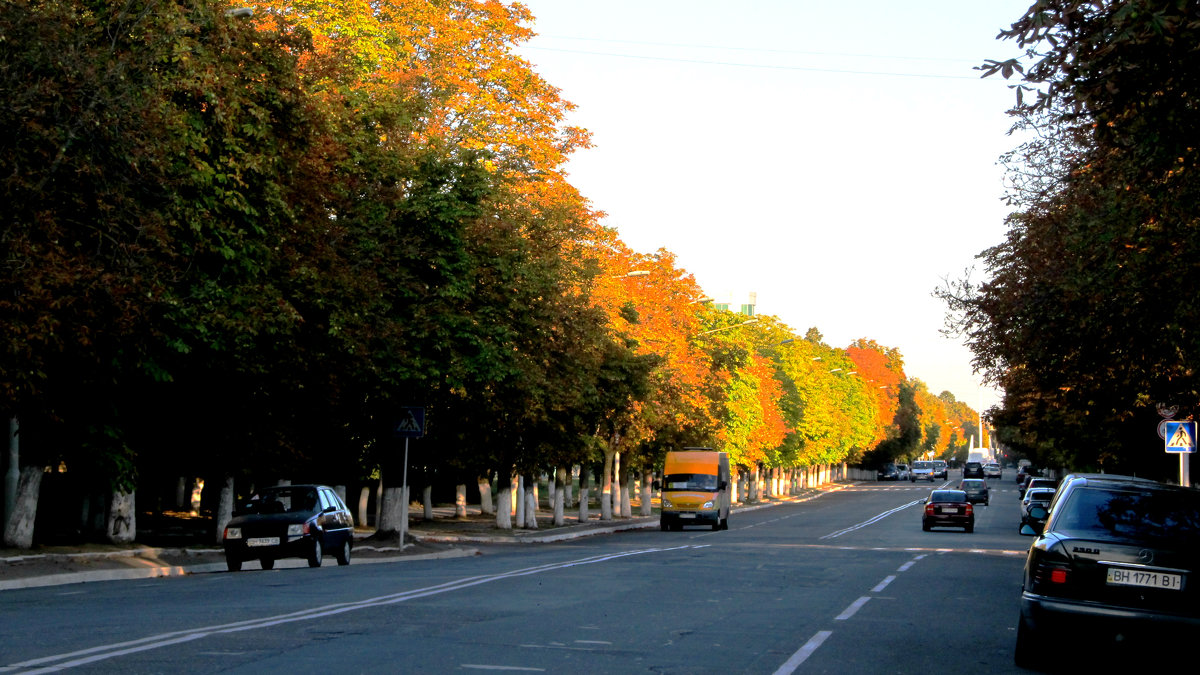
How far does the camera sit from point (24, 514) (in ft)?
80.5

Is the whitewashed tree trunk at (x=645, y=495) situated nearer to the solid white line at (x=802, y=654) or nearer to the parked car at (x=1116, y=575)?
the solid white line at (x=802, y=654)

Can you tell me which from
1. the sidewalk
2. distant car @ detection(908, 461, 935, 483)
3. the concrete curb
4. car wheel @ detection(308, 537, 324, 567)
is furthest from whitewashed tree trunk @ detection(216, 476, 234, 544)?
distant car @ detection(908, 461, 935, 483)

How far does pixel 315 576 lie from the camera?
20203 millimetres

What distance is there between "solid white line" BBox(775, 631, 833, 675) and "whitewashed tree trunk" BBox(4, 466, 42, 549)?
1691cm

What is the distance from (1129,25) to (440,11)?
98.1 feet

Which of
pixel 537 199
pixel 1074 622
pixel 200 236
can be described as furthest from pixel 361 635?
pixel 537 199

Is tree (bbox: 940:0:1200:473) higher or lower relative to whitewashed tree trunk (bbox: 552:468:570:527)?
higher

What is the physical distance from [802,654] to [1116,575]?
265 centimetres

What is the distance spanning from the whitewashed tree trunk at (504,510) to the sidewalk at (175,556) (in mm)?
443

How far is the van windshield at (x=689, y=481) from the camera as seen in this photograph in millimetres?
49125

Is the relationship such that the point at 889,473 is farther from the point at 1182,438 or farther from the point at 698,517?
the point at 1182,438

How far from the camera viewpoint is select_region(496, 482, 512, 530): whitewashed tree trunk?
4395 cm

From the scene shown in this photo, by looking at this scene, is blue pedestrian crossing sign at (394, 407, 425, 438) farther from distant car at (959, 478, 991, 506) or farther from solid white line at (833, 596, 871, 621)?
distant car at (959, 478, 991, 506)

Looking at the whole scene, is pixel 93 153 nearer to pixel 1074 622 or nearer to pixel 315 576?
pixel 315 576
